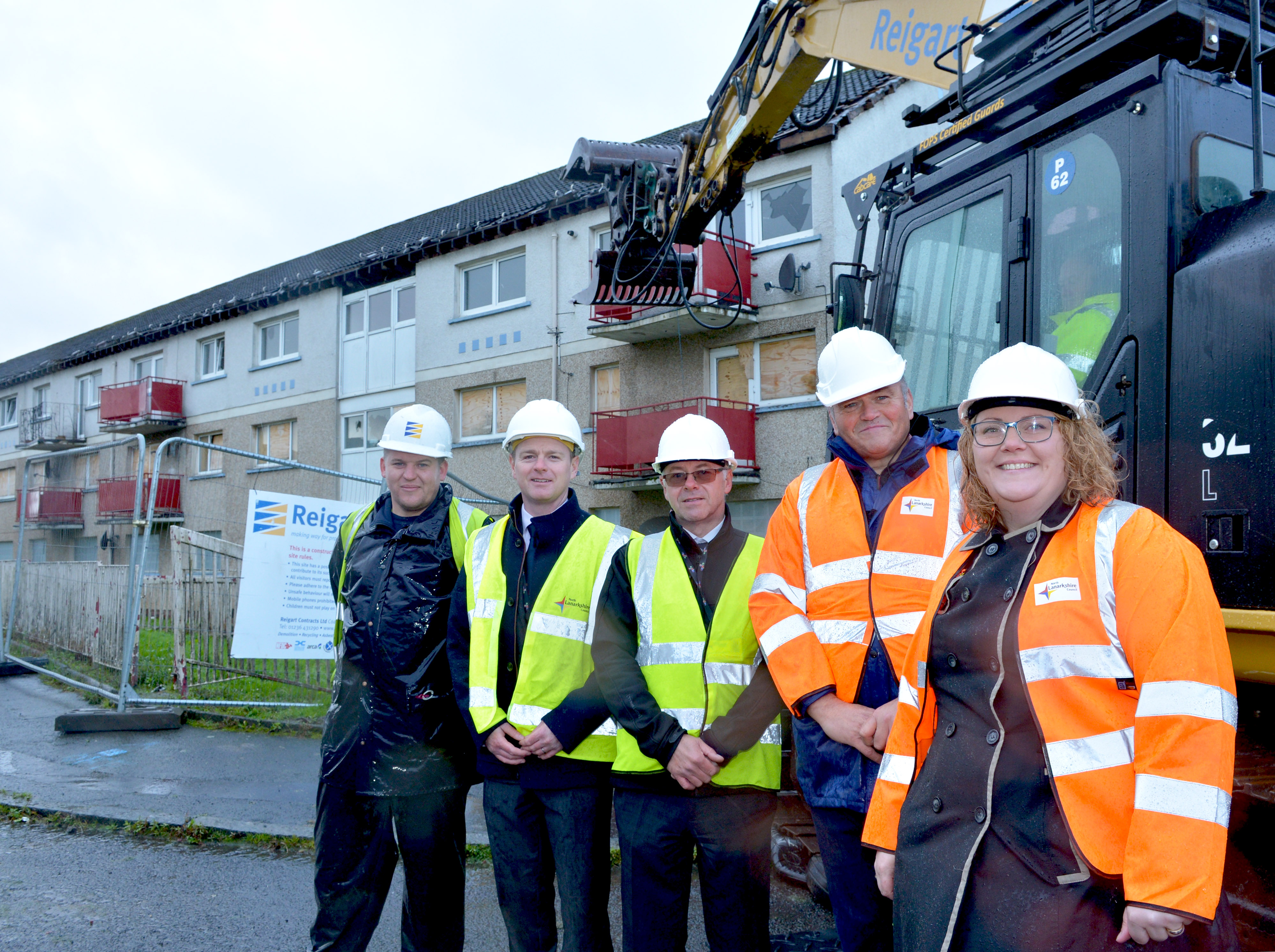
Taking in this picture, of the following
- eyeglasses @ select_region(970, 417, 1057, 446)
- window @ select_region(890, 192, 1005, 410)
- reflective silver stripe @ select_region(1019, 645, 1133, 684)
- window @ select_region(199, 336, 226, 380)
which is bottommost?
reflective silver stripe @ select_region(1019, 645, 1133, 684)

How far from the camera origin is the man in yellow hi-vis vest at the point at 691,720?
9.62 ft

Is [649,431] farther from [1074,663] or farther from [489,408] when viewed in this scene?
[1074,663]

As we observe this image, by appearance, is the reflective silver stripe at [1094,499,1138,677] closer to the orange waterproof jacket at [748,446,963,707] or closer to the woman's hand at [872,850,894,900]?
the orange waterproof jacket at [748,446,963,707]

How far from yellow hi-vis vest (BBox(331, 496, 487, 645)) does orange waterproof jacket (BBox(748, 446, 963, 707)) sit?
53.0 inches

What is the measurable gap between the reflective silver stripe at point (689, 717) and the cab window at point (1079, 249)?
1720mm

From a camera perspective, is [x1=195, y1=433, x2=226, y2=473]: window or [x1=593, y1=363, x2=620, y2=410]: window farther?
[x1=195, y1=433, x2=226, y2=473]: window

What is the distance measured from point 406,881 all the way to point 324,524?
4927 mm

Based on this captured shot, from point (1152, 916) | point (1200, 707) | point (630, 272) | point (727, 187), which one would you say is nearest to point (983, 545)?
point (1200, 707)

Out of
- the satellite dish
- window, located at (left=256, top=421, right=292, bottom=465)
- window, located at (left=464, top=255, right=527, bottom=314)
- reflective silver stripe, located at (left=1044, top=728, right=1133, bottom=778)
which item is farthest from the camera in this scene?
window, located at (left=256, top=421, right=292, bottom=465)

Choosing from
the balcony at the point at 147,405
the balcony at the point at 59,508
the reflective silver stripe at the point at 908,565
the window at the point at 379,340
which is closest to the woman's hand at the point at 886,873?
the reflective silver stripe at the point at 908,565

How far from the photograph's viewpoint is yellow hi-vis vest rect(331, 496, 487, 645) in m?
3.72

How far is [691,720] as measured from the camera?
304 cm

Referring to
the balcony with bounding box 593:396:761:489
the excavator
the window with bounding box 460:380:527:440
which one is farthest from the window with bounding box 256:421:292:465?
the excavator

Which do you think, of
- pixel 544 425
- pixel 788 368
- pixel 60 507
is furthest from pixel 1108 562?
pixel 60 507
